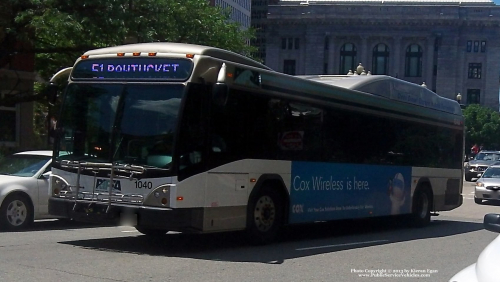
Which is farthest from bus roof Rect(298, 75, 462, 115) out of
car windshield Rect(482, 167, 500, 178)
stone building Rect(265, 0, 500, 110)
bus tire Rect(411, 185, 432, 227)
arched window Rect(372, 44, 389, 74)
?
arched window Rect(372, 44, 389, 74)

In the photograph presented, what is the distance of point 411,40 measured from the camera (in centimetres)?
10081

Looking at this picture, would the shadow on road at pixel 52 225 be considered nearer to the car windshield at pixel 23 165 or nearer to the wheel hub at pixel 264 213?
the car windshield at pixel 23 165

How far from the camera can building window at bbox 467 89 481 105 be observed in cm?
10194

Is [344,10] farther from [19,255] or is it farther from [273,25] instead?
[19,255]

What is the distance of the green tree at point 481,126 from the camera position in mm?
85875

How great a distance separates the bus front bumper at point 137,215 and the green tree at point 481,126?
78.7m

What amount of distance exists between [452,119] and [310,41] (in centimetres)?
8340

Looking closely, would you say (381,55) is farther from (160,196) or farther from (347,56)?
(160,196)

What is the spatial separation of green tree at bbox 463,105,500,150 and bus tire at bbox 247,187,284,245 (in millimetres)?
76347

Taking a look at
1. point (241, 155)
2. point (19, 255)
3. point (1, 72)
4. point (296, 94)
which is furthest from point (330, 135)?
point (1, 72)

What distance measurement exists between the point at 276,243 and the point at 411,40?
91.2 metres

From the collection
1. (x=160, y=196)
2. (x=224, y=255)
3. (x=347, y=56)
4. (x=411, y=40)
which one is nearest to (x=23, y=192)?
(x=160, y=196)

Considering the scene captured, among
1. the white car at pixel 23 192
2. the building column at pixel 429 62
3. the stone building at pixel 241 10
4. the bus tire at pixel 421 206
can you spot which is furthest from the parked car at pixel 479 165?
the building column at pixel 429 62

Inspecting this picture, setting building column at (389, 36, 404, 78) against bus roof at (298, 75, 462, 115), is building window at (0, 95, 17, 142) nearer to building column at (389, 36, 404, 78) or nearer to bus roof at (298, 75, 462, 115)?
bus roof at (298, 75, 462, 115)
